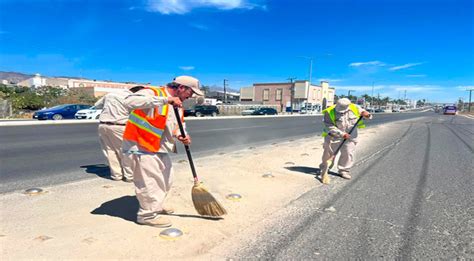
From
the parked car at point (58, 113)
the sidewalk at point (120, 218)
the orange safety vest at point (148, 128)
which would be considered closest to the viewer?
the sidewalk at point (120, 218)

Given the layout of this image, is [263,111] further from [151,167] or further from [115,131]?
[151,167]

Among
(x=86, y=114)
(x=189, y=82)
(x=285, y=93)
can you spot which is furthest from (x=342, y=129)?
(x=285, y=93)

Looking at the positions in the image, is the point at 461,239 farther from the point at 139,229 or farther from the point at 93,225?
the point at 93,225

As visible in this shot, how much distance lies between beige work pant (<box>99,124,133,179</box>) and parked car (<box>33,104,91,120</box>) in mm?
21030

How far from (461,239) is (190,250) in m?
2.87

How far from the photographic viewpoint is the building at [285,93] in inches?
3401

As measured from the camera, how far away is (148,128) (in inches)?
133

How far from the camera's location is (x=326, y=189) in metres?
5.54

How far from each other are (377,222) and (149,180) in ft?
8.94

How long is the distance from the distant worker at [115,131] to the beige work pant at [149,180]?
2.18 m

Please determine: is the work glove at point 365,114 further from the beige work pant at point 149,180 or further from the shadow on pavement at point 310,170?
the beige work pant at point 149,180

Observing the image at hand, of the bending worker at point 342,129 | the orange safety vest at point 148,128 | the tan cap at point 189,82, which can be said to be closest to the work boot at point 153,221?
the orange safety vest at point 148,128

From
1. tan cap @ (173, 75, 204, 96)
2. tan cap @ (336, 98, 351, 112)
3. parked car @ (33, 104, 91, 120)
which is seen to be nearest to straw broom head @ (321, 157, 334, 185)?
tan cap @ (336, 98, 351, 112)

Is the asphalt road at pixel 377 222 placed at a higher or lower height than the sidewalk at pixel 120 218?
lower
